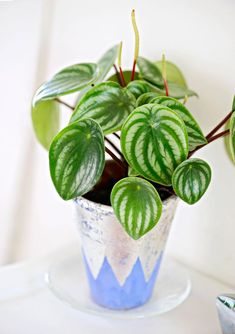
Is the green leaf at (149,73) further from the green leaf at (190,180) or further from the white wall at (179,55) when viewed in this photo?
the green leaf at (190,180)

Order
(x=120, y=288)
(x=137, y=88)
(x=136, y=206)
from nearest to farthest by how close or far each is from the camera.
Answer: (x=136, y=206)
(x=137, y=88)
(x=120, y=288)

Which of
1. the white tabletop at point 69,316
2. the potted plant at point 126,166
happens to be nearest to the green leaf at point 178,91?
the potted plant at point 126,166

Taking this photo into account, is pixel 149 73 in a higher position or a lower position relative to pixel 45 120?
higher

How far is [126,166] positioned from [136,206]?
6.6 inches

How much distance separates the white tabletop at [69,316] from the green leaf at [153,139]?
317mm

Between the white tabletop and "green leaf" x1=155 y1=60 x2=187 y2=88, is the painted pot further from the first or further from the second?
"green leaf" x1=155 y1=60 x2=187 y2=88

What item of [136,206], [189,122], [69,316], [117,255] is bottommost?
[69,316]

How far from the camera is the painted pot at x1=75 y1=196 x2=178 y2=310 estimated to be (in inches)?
32.0

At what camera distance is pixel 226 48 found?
2.90 feet

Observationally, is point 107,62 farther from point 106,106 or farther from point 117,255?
point 117,255

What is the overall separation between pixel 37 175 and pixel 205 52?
0.65 m

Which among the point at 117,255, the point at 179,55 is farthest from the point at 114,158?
the point at 179,55

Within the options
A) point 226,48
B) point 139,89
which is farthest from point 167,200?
point 226,48

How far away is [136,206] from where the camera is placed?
0.67 metres
